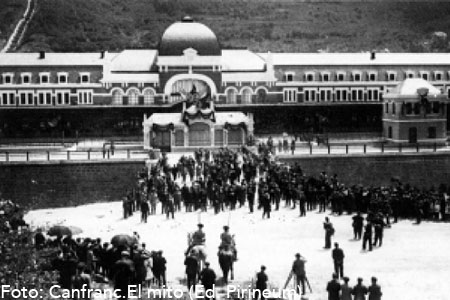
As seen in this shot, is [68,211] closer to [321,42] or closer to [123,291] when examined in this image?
[123,291]

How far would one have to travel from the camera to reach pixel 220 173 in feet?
127

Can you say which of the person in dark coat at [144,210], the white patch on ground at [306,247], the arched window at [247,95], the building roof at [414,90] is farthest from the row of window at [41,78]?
the person in dark coat at [144,210]

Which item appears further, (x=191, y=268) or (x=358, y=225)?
(x=358, y=225)

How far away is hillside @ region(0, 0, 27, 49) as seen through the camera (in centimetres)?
13125

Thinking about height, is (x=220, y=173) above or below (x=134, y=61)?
below

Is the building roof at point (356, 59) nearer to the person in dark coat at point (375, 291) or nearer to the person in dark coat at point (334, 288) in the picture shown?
the person in dark coat at point (334, 288)

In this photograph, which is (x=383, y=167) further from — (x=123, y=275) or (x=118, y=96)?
(x=123, y=275)

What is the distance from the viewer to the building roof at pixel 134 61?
79062 millimetres

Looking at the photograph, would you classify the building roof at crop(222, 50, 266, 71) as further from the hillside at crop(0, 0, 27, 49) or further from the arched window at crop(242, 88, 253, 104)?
the hillside at crop(0, 0, 27, 49)

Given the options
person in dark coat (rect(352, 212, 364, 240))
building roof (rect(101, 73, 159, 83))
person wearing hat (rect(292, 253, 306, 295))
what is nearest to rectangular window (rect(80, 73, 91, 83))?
building roof (rect(101, 73, 159, 83))

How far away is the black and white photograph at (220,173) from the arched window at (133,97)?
15 cm

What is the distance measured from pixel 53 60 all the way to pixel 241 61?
21.3 meters

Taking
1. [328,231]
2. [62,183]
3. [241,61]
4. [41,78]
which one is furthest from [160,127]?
[328,231]

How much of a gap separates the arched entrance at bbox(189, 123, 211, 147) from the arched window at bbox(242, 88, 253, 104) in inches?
793
